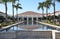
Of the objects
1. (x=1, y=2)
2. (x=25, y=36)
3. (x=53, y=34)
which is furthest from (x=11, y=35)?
(x=1, y=2)

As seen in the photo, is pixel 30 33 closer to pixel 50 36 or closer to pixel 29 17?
pixel 50 36

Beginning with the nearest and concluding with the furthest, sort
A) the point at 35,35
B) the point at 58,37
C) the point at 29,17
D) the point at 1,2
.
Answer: the point at 58,37, the point at 35,35, the point at 1,2, the point at 29,17

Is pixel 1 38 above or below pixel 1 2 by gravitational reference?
below

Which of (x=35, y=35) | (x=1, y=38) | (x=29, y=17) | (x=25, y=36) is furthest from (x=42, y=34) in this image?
(x=29, y=17)

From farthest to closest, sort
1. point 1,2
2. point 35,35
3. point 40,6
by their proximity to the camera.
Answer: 1. point 40,6
2. point 1,2
3. point 35,35

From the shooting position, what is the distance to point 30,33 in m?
12.2

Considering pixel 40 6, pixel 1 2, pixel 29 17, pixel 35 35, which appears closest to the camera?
pixel 35 35

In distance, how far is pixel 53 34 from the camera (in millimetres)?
11820

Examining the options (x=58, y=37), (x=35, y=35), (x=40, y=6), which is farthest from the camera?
(x=40, y=6)

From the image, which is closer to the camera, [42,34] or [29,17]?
[42,34]

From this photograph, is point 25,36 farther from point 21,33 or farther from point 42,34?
point 42,34

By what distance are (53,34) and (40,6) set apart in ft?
191

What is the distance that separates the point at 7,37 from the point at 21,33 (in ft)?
3.86

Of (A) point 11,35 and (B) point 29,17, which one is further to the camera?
(B) point 29,17
